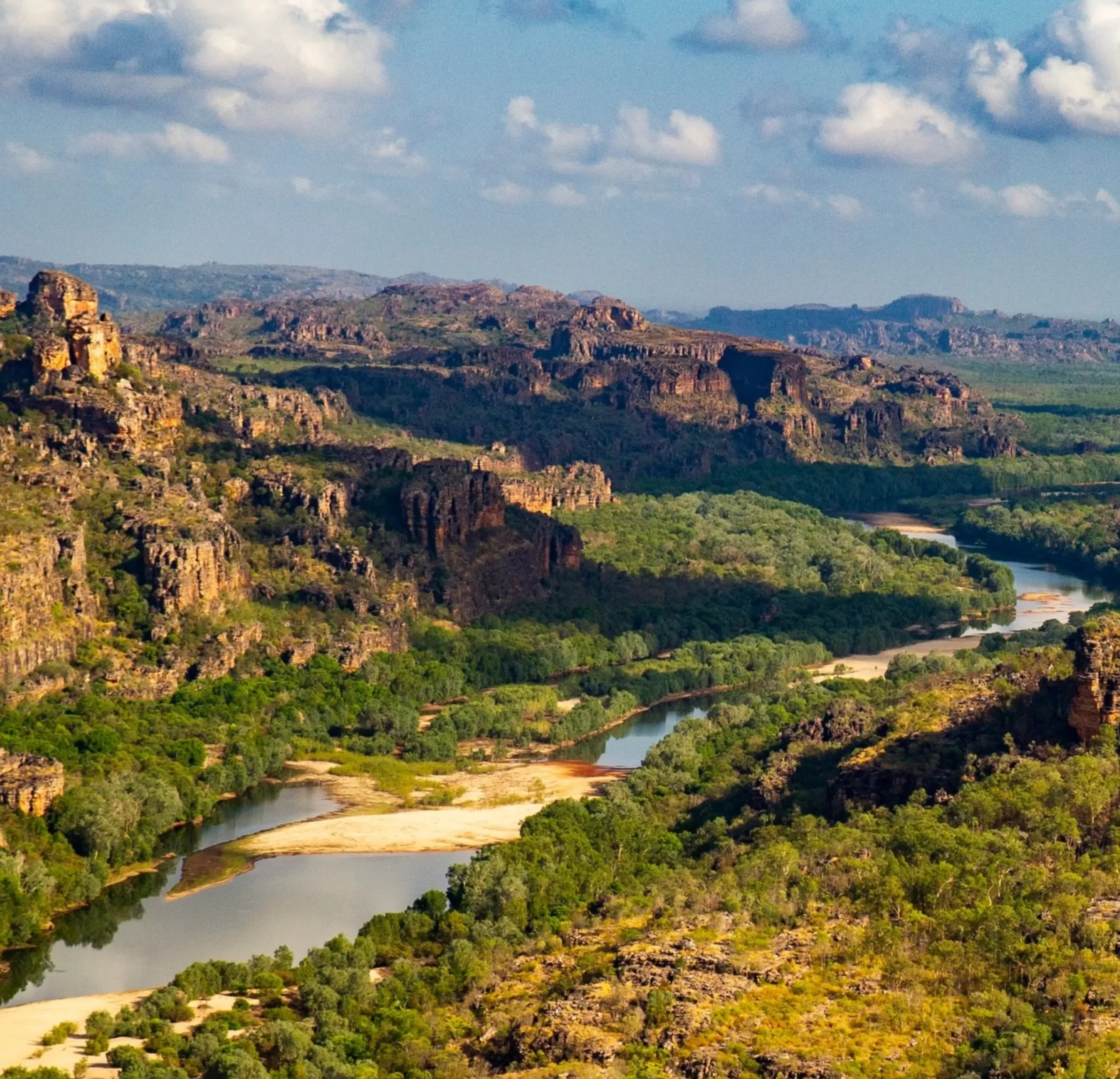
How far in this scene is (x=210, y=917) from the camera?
8756 centimetres

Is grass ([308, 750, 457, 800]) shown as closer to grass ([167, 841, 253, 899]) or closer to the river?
the river

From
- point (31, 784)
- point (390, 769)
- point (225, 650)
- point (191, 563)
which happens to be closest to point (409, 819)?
point (390, 769)

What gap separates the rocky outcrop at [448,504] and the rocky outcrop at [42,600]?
3289 cm

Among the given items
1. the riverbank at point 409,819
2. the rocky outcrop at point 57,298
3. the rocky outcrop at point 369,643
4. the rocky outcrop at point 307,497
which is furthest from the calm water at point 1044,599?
the rocky outcrop at point 57,298

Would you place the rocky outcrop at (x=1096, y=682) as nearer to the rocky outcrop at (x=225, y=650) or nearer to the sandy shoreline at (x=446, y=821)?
the sandy shoreline at (x=446, y=821)

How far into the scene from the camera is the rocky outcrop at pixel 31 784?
9394 centimetres

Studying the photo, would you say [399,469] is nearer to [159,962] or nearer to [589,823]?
[589,823]

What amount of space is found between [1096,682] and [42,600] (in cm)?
6515

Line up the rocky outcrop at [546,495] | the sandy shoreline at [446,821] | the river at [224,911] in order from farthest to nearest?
the rocky outcrop at [546,495]
the sandy shoreline at [446,821]
the river at [224,911]

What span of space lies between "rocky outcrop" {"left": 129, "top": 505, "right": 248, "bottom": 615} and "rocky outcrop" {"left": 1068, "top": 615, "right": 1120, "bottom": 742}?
208 ft

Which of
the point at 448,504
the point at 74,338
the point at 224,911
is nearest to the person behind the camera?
the point at 224,911

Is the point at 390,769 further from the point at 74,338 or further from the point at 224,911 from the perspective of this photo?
the point at 74,338

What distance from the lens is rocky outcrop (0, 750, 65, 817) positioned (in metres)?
93.9

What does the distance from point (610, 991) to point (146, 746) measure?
160 ft
